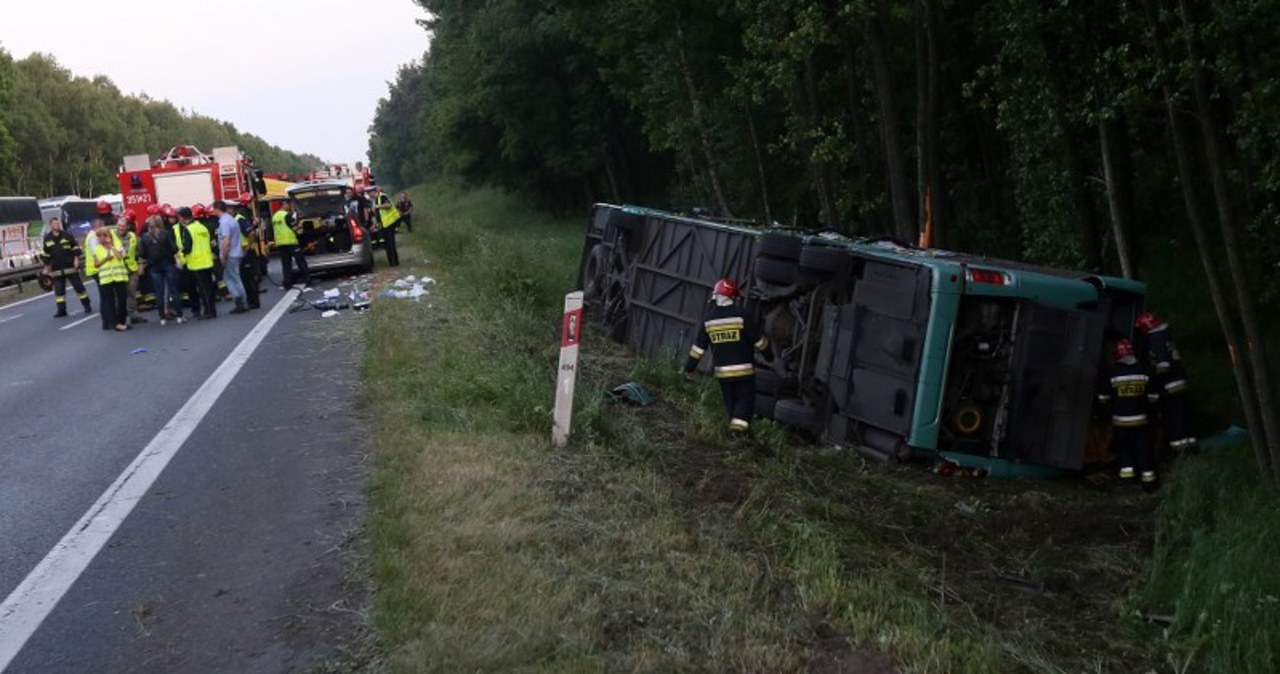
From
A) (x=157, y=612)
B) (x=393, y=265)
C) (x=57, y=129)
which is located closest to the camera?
(x=157, y=612)

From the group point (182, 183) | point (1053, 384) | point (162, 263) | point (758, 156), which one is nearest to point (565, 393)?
point (1053, 384)

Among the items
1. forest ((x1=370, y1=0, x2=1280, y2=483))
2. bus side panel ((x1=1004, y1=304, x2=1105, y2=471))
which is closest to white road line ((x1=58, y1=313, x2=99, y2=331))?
forest ((x1=370, y1=0, x2=1280, y2=483))

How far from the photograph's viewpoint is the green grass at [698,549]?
194 inches

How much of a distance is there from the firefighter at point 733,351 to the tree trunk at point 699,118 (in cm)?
1386

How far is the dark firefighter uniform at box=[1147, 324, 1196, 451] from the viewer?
10.6m

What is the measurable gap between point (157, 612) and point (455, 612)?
1473mm

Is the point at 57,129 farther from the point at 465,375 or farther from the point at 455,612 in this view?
the point at 455,612

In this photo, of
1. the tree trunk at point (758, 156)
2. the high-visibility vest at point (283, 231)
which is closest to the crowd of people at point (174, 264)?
the high-visibility vest at point (283, 231)

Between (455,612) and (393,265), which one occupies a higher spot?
(455,612)

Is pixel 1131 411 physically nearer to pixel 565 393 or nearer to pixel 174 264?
pixel 565 393

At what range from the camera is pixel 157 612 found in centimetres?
563

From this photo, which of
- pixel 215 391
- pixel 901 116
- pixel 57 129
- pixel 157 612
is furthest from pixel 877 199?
pixel 57 129

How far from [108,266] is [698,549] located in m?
13.5

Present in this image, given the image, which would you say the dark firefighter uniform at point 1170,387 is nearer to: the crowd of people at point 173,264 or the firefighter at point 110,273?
the crowd of people at point 173,264
